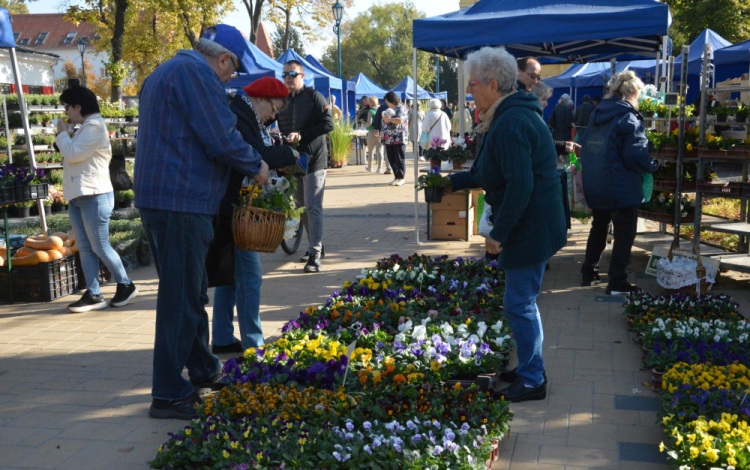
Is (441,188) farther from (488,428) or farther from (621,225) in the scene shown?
(621,225)

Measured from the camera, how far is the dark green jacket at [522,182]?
3.72 meters

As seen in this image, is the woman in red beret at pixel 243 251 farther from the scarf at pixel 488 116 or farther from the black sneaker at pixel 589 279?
the black sneaker at pixel 589 279

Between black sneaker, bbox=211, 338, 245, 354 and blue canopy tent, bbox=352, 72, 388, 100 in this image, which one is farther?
blue canopy tent, bbox=352, 72, 388, 100

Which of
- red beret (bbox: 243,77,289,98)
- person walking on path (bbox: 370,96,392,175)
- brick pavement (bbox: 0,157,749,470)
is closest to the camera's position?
brick pavement (bbox: 0,157,749,470)

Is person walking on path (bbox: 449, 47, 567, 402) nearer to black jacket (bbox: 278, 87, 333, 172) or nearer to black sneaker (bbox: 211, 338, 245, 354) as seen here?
black sneaker (bbox: 211, 338, 245, 354)

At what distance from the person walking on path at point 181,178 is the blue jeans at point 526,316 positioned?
1.53 metres

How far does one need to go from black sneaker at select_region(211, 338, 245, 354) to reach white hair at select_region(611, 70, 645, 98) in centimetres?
393

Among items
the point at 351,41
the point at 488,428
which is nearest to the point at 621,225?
the point at 488,428

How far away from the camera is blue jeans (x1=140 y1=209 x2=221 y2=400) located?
3.73m

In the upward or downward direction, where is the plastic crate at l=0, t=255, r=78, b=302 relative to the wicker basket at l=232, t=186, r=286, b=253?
downward

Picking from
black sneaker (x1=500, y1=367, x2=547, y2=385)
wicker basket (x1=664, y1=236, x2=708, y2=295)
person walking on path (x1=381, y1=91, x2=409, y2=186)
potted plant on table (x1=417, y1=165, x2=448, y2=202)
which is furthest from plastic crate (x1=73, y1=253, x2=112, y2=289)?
person walking on path (x1=381, y1=91, x2=409, y2=186)

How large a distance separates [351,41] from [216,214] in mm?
69492

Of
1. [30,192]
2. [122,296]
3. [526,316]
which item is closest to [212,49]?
[526,316]

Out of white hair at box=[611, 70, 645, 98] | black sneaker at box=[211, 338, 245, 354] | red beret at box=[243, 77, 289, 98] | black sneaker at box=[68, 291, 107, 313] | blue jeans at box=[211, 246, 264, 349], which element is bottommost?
black sneaker at box=[211, 338, 245, 354]
